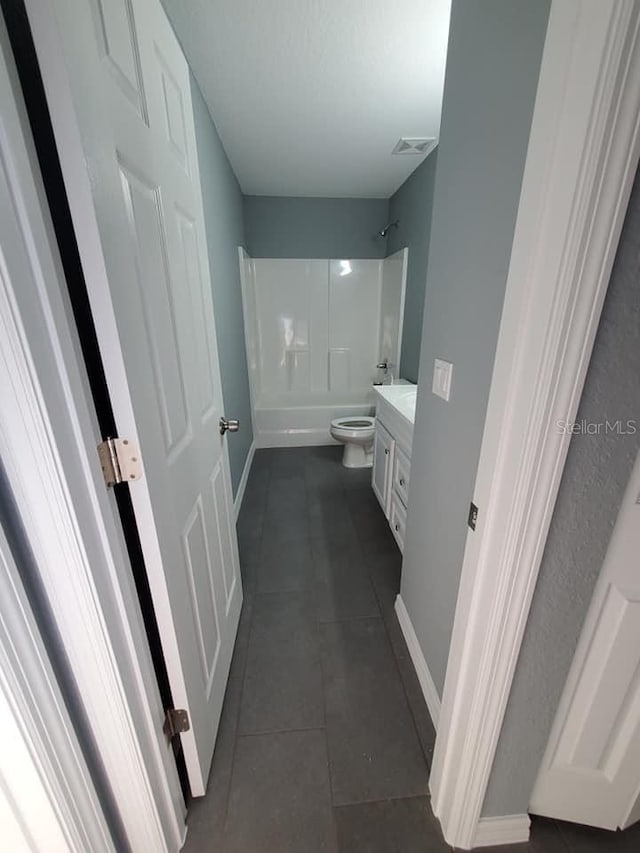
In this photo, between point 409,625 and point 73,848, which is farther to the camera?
point 409,625

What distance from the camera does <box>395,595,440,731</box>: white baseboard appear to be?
1.25 m

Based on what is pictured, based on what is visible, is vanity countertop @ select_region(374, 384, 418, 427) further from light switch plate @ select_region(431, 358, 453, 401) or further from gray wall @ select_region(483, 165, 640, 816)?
gray wall @ select_region(483, 165, 640, 816)

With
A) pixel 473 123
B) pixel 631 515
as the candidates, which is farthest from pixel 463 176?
pixel 631 515

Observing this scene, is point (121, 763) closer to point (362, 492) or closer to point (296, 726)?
point (296, 726)

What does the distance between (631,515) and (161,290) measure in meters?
1.11

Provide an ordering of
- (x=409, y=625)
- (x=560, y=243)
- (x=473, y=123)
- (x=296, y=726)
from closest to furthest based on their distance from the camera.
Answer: (x=560, y=243)
(x=473, y=123)
(x=296, y=726)
(x=409, y=625)

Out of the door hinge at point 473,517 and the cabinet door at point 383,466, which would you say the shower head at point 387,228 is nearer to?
the cabinet door at point 383,466

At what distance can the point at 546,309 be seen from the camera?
54cm

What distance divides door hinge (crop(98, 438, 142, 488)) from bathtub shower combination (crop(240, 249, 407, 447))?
2.79m

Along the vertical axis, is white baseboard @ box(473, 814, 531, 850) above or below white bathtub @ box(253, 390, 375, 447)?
below

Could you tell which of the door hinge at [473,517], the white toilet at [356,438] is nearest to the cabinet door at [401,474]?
the white toilet at [356,438]

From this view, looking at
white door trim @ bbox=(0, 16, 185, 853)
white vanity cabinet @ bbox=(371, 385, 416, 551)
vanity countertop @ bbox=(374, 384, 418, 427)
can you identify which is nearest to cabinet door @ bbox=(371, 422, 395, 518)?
white vanity cabinet @ bbox=(371, 385, 416, 551)

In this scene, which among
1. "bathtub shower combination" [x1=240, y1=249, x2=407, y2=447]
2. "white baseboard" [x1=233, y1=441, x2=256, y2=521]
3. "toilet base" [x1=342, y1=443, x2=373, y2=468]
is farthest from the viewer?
"bathtub shower combination" [x1=240, y1=249, x2=407, y2=447]

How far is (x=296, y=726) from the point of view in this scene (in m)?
1.25
